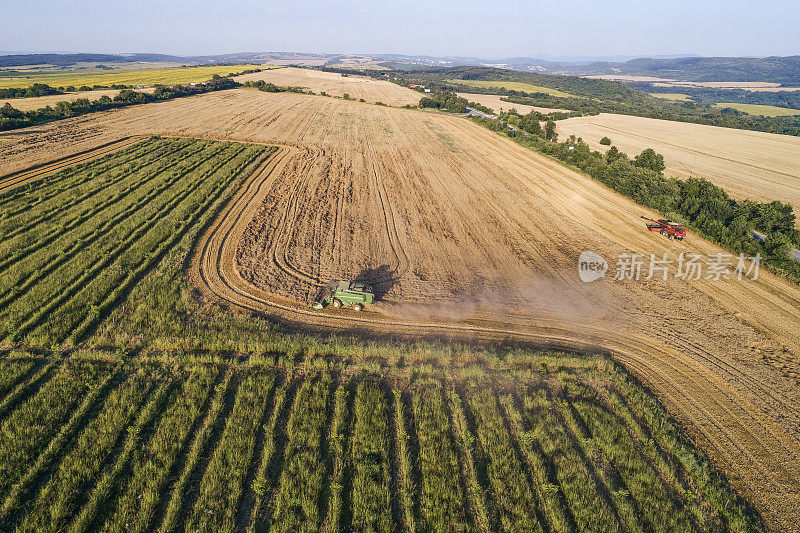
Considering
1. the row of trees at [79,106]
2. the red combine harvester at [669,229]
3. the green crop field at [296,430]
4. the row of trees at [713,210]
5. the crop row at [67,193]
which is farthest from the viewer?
the row of trees at [79,106]

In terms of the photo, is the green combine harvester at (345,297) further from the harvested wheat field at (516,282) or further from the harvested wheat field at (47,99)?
the harvested wheat field at (47,99)

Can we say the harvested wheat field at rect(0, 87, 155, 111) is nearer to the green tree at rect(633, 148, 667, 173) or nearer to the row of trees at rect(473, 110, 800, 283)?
the row of trees at rect(473, 110, 800, 283)

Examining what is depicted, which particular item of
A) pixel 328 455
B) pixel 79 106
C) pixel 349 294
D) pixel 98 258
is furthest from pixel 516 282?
pixel 79 106

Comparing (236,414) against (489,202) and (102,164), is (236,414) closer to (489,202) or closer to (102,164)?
(489,202)

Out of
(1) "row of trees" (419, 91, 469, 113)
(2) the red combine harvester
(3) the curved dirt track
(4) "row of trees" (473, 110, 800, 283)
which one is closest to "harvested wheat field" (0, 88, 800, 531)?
(3) the curved dirt track

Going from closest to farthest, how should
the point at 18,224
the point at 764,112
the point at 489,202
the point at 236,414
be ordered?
the point at 236,414 < the point at 18,224 < the point at 489,202 < the point at 764,112

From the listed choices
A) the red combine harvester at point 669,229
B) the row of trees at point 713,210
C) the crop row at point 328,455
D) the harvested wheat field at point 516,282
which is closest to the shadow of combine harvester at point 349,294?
the harvested wheat field at point 516,282

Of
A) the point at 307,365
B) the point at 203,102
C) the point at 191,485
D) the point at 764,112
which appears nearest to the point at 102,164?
the point at 307,365
